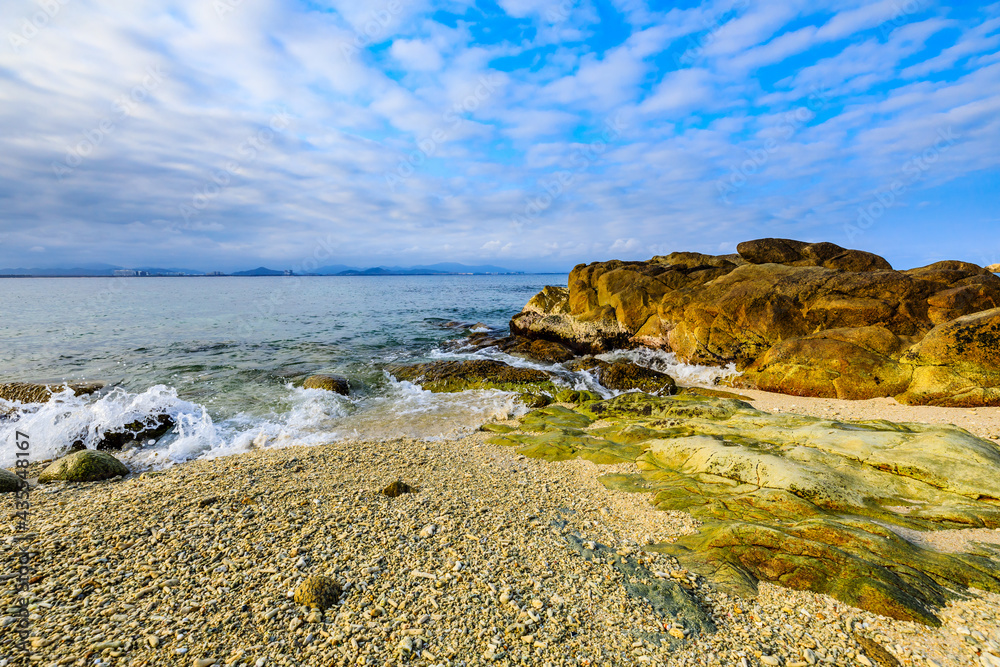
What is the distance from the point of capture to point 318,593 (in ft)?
16.1

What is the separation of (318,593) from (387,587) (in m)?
0.82

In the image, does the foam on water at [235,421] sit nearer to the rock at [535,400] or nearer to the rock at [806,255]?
the rock at [535,400]

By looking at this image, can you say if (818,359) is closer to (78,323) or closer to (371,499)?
(371,499)

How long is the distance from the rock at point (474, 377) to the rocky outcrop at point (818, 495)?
6.29 m

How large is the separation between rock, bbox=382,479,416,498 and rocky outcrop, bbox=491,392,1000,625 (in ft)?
12.3

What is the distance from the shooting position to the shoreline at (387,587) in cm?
432

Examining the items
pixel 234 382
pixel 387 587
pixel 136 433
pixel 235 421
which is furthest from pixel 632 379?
pixel 234 382

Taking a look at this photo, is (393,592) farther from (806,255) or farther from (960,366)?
(806,255)

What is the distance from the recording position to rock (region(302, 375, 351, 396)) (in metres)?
17.5

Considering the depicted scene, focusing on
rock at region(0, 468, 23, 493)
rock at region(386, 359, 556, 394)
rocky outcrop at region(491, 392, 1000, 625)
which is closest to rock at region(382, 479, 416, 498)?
rocky outcrop at region(491, 392, 1000, 625)

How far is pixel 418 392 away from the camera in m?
18.2

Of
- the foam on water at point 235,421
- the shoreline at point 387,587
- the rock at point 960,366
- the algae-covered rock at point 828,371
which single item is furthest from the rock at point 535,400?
the rock at point 960,366

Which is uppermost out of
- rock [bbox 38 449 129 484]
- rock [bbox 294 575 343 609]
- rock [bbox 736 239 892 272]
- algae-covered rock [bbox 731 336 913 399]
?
rock [bbox 736 239 892 272]

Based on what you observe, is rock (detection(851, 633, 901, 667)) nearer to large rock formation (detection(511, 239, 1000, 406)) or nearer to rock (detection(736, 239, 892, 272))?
large rock formation (detection(511, 239, 1000, 406))
